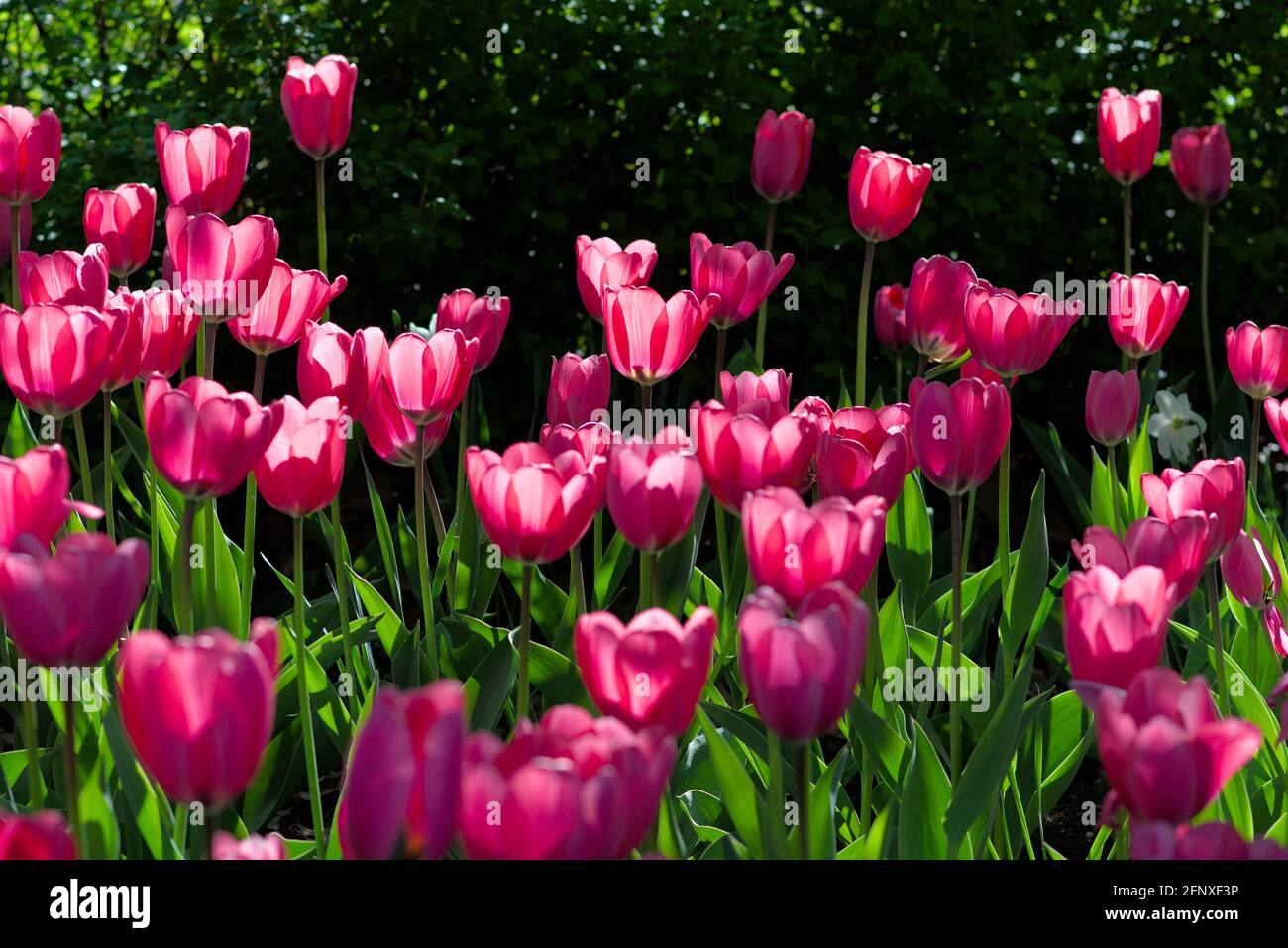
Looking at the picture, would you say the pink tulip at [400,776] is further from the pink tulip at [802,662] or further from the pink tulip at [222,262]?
the pink tulip at [222,262]

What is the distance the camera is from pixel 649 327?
181 cm

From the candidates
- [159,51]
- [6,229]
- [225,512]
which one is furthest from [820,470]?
[159,51]

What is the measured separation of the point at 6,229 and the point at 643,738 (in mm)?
1933

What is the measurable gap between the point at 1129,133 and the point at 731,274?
3.67 feet

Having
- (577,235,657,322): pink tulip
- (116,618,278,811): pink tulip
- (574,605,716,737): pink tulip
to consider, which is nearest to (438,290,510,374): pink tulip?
(577,235,657,322): pink tulip

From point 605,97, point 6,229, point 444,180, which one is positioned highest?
point 605,97

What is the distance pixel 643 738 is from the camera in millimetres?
905

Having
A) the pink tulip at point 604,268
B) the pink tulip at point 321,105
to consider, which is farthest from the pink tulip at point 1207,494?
the pink tulip at point 321,105

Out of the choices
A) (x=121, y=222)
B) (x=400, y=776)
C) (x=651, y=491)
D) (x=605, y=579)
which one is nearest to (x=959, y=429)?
(x=651, y=491)

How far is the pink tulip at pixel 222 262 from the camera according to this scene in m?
1.71

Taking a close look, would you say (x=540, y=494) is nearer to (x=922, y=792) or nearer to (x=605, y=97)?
(x=922, y=792)

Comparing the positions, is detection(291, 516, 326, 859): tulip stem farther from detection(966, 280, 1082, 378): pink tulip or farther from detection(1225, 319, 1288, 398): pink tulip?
detection(1225, 319, 1288, 398): pink tulip

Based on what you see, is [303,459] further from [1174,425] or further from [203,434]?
[1174,425]

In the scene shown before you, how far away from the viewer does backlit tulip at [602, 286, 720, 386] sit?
179 cm
